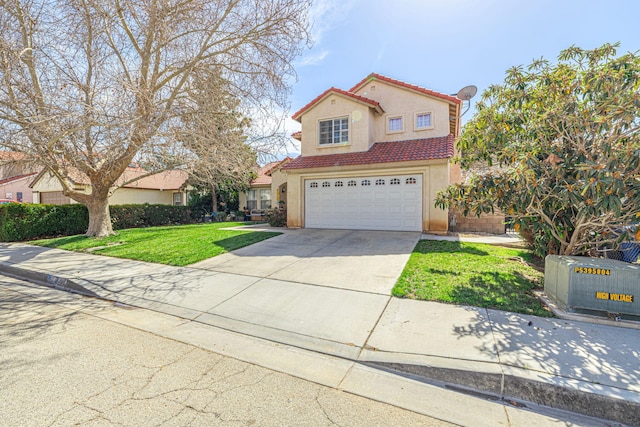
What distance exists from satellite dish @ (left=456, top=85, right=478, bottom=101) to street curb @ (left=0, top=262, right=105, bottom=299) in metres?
14.7

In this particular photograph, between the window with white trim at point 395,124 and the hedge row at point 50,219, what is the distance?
50.8 feet

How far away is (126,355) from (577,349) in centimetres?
547

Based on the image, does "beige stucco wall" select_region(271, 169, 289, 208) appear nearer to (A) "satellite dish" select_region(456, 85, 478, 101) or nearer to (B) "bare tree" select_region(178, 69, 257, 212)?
(B) "bare tree" select_region(178, 69, 257, 212)

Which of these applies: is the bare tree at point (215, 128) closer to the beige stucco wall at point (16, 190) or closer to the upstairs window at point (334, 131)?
the upstairs window at point (334, 131)

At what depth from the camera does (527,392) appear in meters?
2.96

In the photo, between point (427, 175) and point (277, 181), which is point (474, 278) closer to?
point (427, 175)

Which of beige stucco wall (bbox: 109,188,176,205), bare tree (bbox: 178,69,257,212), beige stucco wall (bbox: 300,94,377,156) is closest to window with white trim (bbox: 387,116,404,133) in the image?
beige stucco wall (bbox: 300,94,377,156)

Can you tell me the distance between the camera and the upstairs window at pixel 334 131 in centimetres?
1409

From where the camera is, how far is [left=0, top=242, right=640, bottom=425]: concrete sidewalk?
118 inches

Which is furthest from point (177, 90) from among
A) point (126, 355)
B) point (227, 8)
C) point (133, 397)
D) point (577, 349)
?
point (577, 349)

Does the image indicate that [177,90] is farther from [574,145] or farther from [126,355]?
[574,145]

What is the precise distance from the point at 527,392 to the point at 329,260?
5.29m

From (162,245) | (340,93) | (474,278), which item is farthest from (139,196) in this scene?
(474,278)

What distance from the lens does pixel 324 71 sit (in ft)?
35.8
